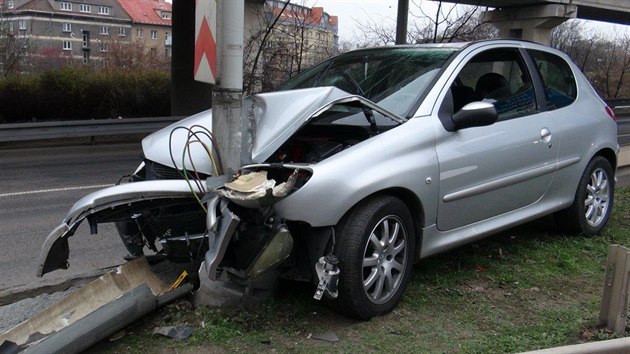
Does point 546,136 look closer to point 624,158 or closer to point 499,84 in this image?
point 499,84

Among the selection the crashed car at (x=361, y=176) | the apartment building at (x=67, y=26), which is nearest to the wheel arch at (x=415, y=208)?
the crashed car at (x=361, y=176)

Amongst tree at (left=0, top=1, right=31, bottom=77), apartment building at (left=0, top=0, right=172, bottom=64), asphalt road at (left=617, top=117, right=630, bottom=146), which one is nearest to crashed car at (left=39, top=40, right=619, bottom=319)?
asphalt road at (left=617, top=117, right=630, bottom=146)

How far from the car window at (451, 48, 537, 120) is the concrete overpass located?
57.2ft

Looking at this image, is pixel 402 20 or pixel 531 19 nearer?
pixel 402 20

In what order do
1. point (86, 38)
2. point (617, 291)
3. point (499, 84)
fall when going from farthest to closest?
point (86, 38) < point (499, 84) < point (617, 291)

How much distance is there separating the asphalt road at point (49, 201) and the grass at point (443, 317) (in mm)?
1846

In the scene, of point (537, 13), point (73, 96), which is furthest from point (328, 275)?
point (537, 13)

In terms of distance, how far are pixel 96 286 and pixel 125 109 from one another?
1365 centimetres

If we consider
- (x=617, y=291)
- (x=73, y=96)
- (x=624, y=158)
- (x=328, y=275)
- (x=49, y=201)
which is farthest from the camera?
(x=73, y=96)

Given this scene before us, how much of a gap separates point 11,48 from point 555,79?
66.8 feet

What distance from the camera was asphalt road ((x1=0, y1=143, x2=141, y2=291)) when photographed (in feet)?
16.8

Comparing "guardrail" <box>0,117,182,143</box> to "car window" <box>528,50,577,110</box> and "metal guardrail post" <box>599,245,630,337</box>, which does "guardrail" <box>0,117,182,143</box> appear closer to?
"car window" <box>528,50,577,110</box>

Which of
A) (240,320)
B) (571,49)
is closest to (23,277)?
(240,320)

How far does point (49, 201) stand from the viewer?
7.83 metres
